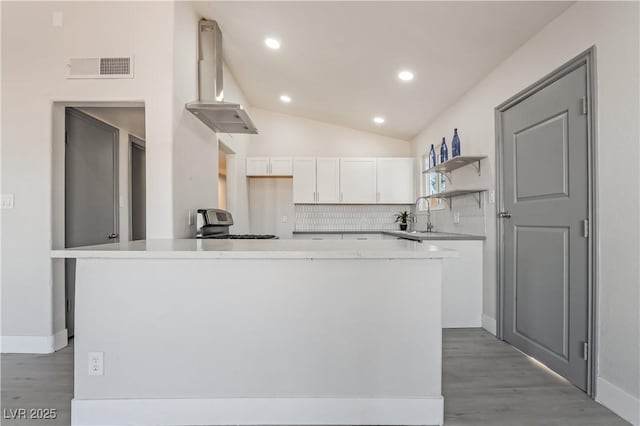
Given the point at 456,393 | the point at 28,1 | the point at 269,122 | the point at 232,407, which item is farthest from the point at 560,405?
the point at 269,122

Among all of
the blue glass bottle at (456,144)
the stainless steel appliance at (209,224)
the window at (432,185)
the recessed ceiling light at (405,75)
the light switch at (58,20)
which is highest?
the light switch at (58,20)

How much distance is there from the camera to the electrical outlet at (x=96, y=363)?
5.77 ft

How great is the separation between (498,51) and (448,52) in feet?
1.31

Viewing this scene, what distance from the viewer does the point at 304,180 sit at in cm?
560

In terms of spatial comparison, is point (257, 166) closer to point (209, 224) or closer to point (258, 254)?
point (209, 224)

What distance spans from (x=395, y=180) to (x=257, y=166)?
90.9 inches

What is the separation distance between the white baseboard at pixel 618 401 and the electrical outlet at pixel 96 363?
2775 mm

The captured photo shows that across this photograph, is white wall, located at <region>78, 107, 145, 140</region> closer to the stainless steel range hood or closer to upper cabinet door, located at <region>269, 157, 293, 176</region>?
the stainless steel range hood

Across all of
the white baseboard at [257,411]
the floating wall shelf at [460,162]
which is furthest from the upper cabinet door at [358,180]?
the white baseboard at [257,411]

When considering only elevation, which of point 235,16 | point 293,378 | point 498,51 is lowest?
point 293,378

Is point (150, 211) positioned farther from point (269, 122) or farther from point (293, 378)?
point (269, 122)

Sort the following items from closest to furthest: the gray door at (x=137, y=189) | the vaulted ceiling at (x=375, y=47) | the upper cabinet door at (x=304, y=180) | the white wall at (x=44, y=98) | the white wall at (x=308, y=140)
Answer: the vaulted ceiling at (x=375, y=47)
the white wall at (x=44, y=98)
the gray door at (x=137, y=189)
the upper cabinet door at (x=304, y=180)
the white wall at (x=308, y=140)

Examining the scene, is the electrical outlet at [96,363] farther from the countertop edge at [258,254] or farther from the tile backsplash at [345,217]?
the tile backsplash at [345,217]

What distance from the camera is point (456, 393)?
2090 millimetres
